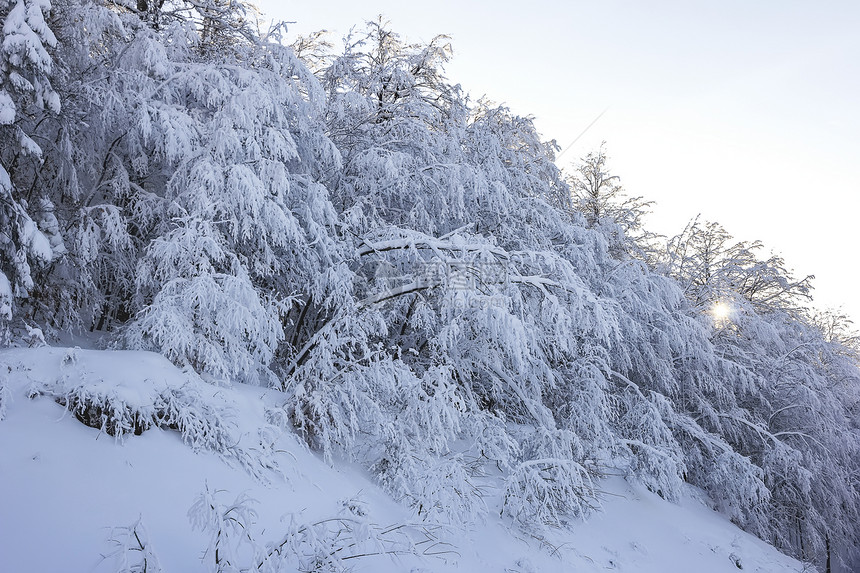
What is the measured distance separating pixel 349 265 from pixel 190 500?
15.2ft

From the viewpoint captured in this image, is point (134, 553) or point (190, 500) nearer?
point (134, 553)

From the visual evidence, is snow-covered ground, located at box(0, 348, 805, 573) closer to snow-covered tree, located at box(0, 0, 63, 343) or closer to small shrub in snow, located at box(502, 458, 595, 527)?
small shrub in snow, located at box(502, 458, 595, 527)

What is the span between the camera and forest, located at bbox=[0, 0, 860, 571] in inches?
217

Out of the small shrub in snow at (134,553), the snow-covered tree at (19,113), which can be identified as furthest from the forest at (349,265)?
the small shrub in snow at (134,553)

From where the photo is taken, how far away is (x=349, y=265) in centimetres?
770

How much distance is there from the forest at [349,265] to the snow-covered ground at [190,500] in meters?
0.29

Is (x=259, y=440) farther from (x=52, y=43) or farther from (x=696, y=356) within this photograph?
(x=696, y=356)

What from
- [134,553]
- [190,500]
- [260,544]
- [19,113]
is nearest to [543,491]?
[260,544]

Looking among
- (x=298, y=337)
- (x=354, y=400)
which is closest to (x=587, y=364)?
(x=354, y=400)

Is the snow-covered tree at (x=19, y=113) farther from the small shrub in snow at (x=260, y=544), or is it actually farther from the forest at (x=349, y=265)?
the small shrub in snow at (x=260, y=544)

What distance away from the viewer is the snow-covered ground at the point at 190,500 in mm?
2898

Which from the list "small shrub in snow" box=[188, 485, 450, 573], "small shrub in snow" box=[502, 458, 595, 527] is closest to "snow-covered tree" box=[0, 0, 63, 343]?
"small shrub in snow" box=[188, 485, 450, 573]

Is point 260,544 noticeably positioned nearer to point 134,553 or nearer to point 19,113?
point 134,553

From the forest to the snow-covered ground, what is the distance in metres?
0.29
